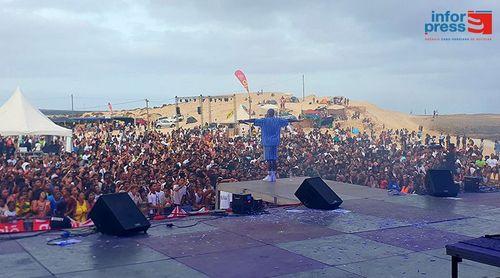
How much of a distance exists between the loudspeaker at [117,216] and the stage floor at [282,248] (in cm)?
15

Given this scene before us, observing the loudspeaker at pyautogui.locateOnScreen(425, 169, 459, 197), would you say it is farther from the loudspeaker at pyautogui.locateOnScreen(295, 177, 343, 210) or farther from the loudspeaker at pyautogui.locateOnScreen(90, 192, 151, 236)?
the loudspeaker at pyautogui.locateOnScreen(90, 192, 151, 236)

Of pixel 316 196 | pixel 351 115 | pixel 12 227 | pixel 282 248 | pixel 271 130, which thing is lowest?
pixel 282 248

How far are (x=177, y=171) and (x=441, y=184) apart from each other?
708 cm

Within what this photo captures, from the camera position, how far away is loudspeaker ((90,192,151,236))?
8562 mm

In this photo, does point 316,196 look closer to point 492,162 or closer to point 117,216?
point 117,216

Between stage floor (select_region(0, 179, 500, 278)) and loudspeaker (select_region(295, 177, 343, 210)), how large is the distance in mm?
226

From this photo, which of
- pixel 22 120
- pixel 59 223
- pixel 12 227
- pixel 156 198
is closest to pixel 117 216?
pixel 59 223

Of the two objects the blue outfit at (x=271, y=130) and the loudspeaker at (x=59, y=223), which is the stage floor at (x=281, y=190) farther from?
the loudspeaker at (x=59, y=223)

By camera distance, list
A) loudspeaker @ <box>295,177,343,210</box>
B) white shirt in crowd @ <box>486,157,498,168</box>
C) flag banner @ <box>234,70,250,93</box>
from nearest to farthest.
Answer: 1. loudspeaker @ <box>295,177,343,210</box>
2. white shirt in crowd @ <box>486,157,498,168</box>
3. flag banner @ <box>234,70,250,93</box>

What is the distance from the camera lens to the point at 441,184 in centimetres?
1307

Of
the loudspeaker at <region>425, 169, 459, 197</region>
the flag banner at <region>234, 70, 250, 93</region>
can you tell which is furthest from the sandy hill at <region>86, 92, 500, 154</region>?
the loudspeaker at <region>425, 169, 459, 197</region>

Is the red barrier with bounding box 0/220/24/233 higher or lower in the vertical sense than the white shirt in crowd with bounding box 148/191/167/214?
lower

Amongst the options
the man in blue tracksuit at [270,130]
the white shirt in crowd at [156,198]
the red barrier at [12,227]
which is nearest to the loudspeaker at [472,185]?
the man in blue tracksuit at [270,130]

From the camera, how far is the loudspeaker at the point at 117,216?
8.56 m
